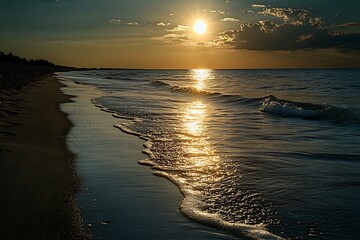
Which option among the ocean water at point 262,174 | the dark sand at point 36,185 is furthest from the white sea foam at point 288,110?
the dark sand at point 36,185

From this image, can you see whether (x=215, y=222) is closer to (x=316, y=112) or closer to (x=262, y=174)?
(x=262, y=174)

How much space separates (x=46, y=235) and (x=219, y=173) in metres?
3.32

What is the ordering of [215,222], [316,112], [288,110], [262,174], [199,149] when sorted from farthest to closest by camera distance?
[288,110]
[316,112]
[199,149]
[262,174]
[215,222]

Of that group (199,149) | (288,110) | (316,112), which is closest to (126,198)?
(199,149)

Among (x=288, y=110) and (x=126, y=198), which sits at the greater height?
(x=126, y=198)

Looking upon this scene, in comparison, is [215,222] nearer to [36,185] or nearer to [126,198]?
[126,198]

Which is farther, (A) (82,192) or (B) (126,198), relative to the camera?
(A) (82,192)

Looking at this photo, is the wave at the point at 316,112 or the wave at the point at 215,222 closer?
the wave at the point at 215,222

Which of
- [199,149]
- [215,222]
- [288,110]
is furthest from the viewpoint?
[288,110]

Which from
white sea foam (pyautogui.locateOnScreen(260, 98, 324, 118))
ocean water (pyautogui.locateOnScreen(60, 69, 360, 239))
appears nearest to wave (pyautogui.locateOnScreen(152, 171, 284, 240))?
ocean water (pyautogui.locateOnScreen(60, 69, 360, 239))

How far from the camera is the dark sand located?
12.0ft

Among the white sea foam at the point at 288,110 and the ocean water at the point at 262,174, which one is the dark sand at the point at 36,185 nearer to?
the ocean water at the point at 262,174

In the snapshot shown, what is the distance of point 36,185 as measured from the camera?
4.98 metres

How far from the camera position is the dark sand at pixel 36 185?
367 centimetres
